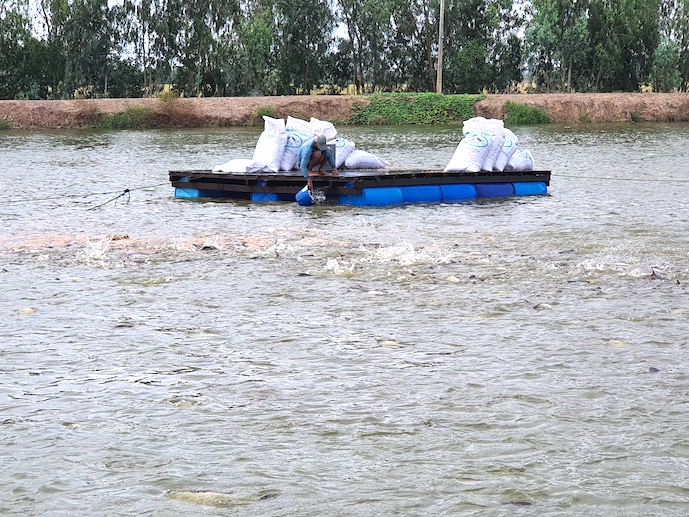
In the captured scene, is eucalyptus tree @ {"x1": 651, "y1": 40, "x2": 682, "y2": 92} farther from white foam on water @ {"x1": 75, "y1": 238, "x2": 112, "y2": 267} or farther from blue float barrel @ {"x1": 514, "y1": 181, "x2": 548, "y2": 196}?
white foam on water @ {"x1": 75, "y1": 238, "x2": 112, "y2": 267}

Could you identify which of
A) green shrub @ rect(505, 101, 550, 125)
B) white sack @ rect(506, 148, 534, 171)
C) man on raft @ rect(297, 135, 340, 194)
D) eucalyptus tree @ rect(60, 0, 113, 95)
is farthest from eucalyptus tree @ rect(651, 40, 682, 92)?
man on raft @ rect(297, 135, 340, 194)

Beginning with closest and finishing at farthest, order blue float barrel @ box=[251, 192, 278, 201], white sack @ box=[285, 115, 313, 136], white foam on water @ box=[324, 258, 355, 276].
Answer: white foam on water @ box=[324, 258, 355, 276]
blue float barrel @ box=[251, 192, 278, 201]
white sack @ box=[285, 115, 313, 136]

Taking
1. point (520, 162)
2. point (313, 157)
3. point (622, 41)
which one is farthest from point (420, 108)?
point (313, 157)

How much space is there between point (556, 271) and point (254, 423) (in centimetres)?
450

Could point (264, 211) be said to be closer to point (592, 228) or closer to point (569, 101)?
point (592, 228)

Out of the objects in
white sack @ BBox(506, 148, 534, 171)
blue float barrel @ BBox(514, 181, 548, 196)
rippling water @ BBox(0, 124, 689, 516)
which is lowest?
rippling water @ BBox(0, 124, 689, 516)

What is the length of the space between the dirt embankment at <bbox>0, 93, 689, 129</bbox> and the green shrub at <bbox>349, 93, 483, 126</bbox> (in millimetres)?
491

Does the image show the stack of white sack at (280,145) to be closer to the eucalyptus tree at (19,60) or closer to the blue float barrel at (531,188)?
the blue float barrel at (531,188)

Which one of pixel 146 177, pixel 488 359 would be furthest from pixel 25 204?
pixel 488 359

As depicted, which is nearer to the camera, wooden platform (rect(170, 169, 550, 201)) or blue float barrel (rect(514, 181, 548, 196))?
wooden platform (rect(170, 169, 550, 201))

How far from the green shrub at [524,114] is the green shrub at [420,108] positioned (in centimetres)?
170

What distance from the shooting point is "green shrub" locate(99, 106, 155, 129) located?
126ft

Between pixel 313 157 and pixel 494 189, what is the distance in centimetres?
259

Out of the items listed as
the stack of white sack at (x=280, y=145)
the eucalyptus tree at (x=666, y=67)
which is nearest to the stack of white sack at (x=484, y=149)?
the stack of white sack at (x=280, y=145)
